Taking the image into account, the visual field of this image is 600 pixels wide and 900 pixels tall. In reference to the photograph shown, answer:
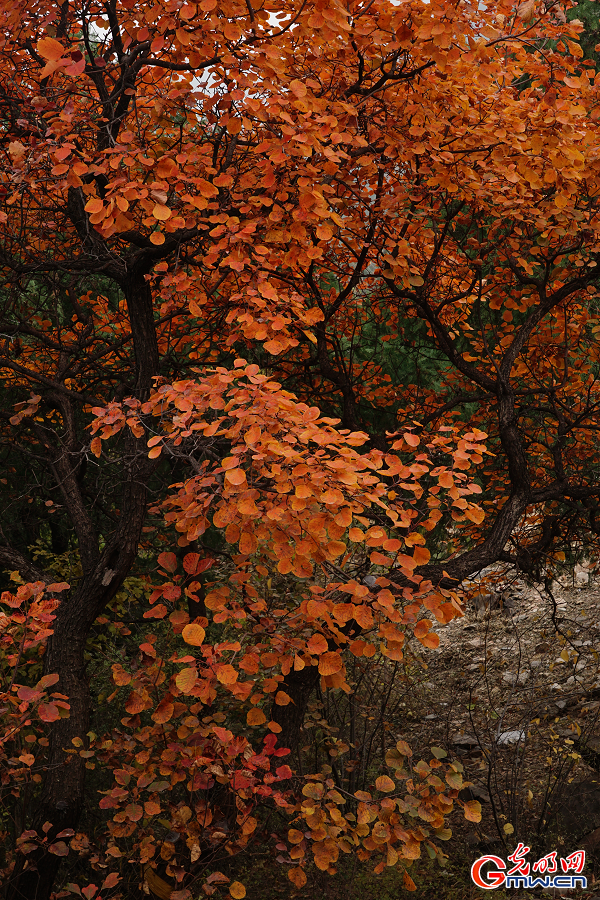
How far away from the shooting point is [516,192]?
395cm

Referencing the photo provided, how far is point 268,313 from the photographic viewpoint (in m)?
3.25

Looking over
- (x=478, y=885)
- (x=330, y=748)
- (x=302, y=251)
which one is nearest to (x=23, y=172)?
(x=302, y=251)

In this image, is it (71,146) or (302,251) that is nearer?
(71,146)

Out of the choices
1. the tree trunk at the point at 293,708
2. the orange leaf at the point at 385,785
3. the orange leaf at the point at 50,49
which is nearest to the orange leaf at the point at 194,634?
the orange leaf at the point at 385,785

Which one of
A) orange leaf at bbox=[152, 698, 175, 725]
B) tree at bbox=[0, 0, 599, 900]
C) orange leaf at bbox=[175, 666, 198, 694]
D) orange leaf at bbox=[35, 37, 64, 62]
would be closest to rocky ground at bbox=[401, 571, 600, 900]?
tree at bbox=[0, 0, 599, 900]

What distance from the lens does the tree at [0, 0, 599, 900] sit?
2.65 m

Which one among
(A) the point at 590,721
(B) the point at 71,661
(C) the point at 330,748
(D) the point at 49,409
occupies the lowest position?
(A) the point at 590,721

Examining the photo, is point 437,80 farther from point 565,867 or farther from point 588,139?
point 565,867

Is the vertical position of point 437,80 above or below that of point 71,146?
above

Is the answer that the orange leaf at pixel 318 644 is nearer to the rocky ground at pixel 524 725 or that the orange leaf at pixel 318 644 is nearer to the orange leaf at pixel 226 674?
the orange leaf at pixel 226 674

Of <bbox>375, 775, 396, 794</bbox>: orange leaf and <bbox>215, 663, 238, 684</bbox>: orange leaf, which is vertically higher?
<bbox>215, 663, 238, 684</bbox>: orange leaf

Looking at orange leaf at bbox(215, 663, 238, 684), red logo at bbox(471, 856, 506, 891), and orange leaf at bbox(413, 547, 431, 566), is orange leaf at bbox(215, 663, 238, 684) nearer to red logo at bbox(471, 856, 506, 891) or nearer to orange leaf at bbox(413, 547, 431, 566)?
orange leaf at bbox(413, 547, 431, 566)

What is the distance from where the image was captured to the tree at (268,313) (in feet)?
8.70

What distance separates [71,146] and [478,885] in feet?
15.4
